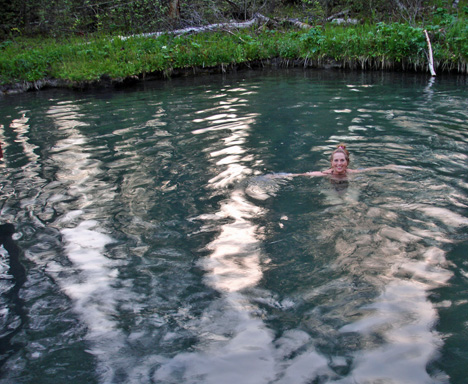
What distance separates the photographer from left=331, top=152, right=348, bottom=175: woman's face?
687cm

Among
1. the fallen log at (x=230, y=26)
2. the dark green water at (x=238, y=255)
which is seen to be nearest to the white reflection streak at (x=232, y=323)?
the dark green water at (x=238, y=255)

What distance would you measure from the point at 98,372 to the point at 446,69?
14.8m

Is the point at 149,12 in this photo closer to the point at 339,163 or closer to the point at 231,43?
the point at 231,43

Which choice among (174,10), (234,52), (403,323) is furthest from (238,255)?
(174,10)

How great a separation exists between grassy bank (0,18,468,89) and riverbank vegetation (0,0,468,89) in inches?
1.3

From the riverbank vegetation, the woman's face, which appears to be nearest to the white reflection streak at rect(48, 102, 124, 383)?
the woman's face

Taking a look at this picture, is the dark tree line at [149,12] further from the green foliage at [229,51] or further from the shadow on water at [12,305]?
the shadow on water at [12,305]

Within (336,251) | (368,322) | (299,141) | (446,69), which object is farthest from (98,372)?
(446,69)

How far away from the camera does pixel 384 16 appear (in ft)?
65.1

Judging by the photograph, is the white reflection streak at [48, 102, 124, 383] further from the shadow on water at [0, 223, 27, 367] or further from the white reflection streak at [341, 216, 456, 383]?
the white reflection streak at [341, 216, 456, 383]

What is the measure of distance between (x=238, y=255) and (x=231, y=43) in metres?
14.6

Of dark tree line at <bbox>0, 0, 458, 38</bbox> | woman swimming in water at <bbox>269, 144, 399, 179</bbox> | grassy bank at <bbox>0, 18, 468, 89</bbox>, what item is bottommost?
woman swimming in water at <bbox>269, 144, 399, 179</bbox>

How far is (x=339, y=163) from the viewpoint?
6.89 metres

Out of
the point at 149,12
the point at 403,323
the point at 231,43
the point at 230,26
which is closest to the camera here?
the point at 403,323
